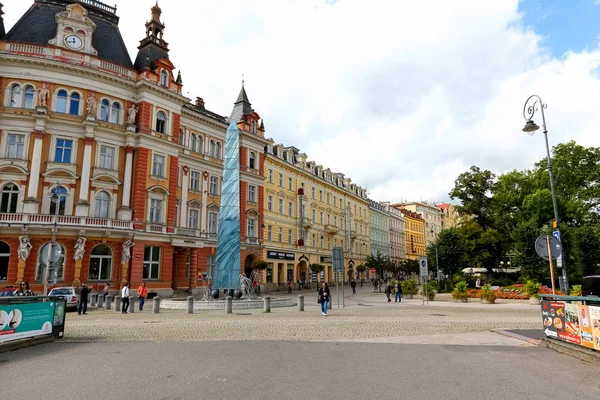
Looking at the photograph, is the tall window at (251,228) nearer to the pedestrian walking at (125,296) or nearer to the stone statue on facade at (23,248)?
the stone statue on facade at (23,248)

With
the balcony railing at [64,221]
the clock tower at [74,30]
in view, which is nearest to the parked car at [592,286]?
the balcony railing at [64,221]

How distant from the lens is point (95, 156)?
30516 mm

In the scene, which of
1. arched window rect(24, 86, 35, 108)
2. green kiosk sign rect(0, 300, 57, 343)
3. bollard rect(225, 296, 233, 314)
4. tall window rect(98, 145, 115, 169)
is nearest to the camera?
green kiosk sign rect(0, 300, 57, 343)

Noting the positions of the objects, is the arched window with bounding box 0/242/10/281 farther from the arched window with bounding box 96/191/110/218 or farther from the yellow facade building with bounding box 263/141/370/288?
the yellow facade building with bounding box 263/141/370/288

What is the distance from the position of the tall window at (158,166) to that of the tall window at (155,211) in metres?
2.30

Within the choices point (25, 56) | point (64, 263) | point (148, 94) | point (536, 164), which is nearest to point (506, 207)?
point (536, 164)

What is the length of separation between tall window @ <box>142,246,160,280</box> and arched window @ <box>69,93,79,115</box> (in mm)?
11868

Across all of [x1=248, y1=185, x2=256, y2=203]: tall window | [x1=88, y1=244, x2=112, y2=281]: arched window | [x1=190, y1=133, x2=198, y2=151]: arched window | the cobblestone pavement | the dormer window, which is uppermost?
the dormer window

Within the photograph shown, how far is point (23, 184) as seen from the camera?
28047 mm

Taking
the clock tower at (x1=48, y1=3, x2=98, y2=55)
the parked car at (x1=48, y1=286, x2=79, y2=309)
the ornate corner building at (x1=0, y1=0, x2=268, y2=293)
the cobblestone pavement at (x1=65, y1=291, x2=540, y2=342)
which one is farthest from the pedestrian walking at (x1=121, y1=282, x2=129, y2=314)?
the clock tower at (x1=48, y1=3, x2=98, y2=55)

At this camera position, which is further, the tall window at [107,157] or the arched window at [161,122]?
the arched window at [161,122]

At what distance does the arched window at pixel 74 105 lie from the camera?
3012 centimetres

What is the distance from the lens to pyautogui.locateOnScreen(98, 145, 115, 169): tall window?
31031 millimetres

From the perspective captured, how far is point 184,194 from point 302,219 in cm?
1802
